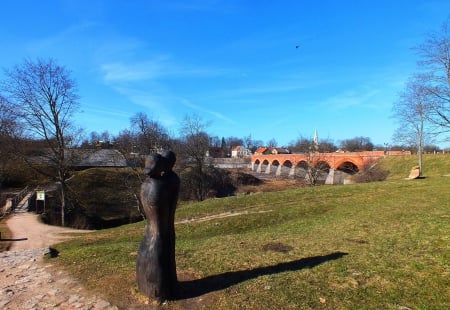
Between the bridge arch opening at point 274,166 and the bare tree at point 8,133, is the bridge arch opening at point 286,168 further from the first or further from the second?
the bare tree at point 8,133

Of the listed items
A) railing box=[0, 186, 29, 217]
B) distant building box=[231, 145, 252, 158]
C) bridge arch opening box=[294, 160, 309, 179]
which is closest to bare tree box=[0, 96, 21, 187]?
railing box=[0, 186, 29, 217]

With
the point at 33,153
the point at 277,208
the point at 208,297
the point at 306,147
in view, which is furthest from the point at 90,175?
the point at 208,297

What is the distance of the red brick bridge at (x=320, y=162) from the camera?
44.9 metres

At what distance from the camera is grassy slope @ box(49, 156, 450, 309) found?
5.21 metres

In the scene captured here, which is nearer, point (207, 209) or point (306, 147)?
point (207, 209)

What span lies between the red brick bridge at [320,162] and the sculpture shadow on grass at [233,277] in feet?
105

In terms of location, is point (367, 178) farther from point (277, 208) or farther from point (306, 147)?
point (277, 208)

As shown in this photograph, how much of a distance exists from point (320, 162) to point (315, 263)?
37.6m

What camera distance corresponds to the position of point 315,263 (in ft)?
21.9

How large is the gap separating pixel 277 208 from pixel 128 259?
8342mm

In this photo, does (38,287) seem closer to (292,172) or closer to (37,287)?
(37,287)

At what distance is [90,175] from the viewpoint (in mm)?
40844

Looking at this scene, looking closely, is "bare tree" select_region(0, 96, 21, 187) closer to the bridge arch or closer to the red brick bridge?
the red brick bridge

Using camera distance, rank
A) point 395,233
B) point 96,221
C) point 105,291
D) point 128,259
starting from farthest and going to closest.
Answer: point 96,221 < point 395,233 < point 128,259 < point 105,291
